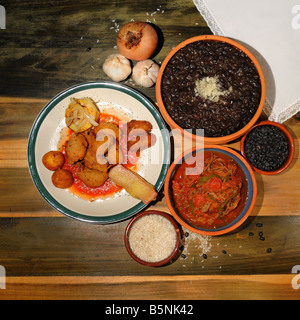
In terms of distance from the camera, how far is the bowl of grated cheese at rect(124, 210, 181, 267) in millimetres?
1936

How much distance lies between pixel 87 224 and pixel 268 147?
1252 millimetres

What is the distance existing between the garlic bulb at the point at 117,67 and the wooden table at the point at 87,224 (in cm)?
10

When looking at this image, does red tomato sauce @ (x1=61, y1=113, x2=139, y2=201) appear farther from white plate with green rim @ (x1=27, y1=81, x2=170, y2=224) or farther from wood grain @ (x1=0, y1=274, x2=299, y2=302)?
wood grain @ (x1=0, y1=274, x2=299, y2=302)

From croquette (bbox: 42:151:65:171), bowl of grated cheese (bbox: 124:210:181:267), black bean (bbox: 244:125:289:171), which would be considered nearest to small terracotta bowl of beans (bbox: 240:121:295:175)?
black bean (bbox: 244:125:289:171)

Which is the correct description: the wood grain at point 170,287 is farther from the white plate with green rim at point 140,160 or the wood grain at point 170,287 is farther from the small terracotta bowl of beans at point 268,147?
the small terracotta bowl of beans at point 268,147

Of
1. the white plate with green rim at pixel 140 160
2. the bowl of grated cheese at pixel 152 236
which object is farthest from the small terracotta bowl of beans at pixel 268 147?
the bowl of grated cheese at pixel 152 236

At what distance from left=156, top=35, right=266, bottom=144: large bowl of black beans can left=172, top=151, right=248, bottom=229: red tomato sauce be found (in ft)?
0.61

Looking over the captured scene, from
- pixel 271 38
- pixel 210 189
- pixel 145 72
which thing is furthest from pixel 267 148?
pixel 145 72

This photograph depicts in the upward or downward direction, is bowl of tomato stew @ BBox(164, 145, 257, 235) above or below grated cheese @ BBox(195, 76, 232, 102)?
below

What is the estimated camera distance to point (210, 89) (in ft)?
5.72

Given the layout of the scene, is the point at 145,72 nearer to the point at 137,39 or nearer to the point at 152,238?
the point at 137,39

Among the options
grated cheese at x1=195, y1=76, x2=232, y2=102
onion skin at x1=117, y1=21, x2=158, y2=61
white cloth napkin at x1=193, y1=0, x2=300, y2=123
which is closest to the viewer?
grated cheese at x1=195, y1=76, x2=232, y2=102
